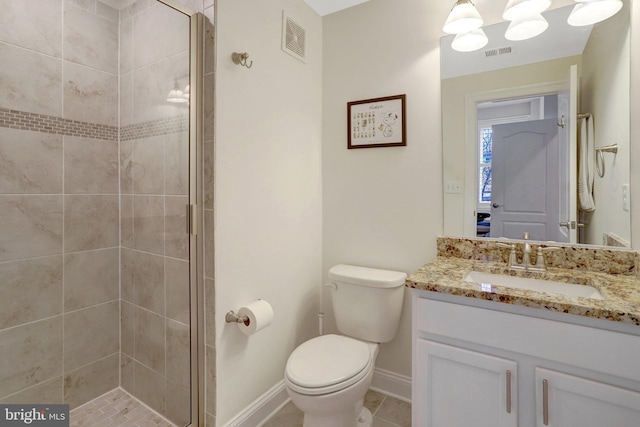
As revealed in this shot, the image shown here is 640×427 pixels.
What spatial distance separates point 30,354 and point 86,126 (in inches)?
48.6

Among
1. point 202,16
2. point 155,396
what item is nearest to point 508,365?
point 155,396

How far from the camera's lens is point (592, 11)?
1.39 metres

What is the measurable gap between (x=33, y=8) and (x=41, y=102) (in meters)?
0.45

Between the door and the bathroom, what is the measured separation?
27 cm

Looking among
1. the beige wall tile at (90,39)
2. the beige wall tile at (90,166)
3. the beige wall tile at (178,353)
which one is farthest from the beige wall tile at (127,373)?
the beige wall tile at (90,39)

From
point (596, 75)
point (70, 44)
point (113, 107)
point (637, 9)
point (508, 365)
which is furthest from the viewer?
point (113, 107)

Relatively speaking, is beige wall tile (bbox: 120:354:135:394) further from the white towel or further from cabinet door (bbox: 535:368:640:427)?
the white towel

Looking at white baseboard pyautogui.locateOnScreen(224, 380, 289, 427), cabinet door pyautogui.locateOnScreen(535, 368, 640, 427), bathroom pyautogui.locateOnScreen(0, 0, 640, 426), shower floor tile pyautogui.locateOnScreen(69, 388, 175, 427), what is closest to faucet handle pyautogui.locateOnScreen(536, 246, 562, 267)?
bathroom pyautogui.locateOnScreen(0, 0, 640, 426)

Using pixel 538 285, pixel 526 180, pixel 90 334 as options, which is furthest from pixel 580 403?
pixel 90 334

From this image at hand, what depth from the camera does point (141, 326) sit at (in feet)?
5.98

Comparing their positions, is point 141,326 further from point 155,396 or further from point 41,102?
point 41,102

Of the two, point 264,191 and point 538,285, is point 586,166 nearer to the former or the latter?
point 538,285

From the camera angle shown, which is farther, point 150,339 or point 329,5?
point 329,5

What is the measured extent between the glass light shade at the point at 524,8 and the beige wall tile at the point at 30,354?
2765 mm
